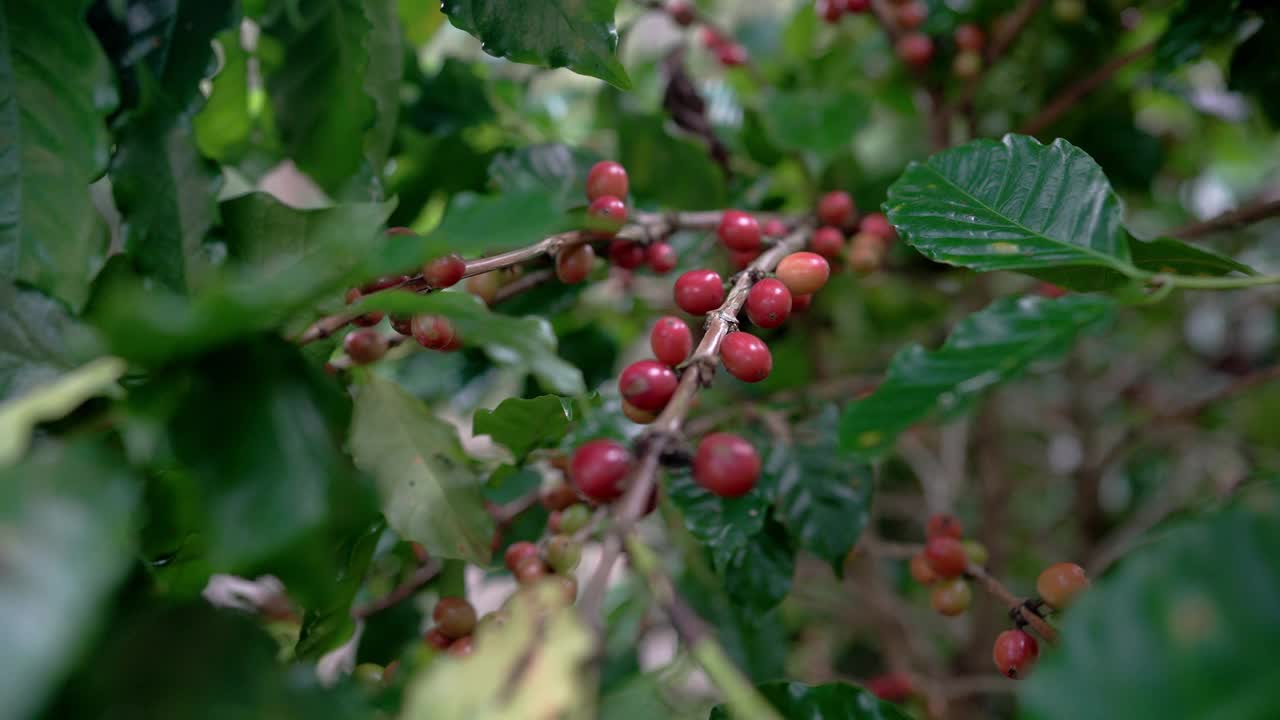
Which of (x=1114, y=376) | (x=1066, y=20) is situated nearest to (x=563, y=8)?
(x=1066, y=20)

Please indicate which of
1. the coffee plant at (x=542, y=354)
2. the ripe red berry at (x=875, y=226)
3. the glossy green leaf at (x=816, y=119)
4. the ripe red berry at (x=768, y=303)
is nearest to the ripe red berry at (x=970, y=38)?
the coffee plant at (x=542, y=354)

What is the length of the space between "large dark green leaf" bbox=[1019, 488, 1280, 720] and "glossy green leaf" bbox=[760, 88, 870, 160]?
0.57m

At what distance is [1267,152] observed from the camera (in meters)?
1.30

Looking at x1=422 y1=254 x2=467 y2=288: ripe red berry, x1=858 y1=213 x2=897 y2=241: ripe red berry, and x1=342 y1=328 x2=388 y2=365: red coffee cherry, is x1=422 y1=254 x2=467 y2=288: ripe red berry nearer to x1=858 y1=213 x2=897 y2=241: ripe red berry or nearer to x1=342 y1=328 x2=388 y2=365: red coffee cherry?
x1=342 y1=328 x2=388 y2=365: red coffee cherry

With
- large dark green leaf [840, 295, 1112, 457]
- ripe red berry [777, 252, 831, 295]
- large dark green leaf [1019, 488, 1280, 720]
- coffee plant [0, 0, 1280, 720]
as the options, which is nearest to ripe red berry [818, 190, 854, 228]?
coffee plant [0, 0, 1280, 720]

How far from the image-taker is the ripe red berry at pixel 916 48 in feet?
2.72

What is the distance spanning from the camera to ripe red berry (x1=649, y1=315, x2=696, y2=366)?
39cm

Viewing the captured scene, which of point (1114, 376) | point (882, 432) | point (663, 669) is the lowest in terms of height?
point (1114, 376)

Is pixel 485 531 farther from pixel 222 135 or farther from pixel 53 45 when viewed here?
pixel 222 135

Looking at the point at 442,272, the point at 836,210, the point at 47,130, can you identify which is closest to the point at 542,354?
the point at 442,272

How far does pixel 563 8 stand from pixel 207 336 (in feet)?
0.90

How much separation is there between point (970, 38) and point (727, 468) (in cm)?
70

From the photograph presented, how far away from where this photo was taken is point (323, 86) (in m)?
0.55

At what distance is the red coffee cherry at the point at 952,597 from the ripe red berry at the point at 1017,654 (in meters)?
0.11
